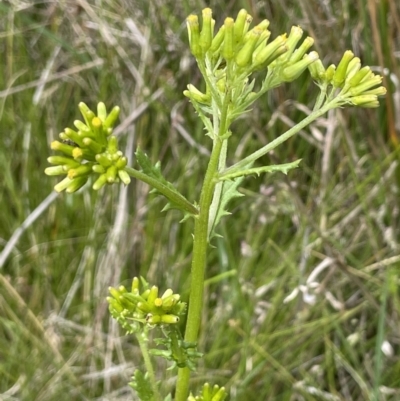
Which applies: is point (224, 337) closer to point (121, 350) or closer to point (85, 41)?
point (121, 350)

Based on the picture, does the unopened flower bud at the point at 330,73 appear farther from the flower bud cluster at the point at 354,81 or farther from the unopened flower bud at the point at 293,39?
the unopened flower bud at the point at 293,39

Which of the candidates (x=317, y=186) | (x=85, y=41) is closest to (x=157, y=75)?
(x=85, y=41)

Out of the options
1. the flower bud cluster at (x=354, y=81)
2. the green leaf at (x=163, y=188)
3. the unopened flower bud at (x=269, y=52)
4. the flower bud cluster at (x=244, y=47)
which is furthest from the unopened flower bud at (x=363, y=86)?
the green leaf at (x=163, y=188)

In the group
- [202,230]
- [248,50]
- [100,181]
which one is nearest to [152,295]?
[202,230]

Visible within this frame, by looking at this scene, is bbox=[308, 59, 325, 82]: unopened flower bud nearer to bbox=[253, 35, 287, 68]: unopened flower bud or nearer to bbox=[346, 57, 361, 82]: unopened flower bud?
bbox=[346, 57, 361, 82]: unopened flower bud

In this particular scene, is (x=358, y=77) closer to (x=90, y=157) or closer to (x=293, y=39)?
(x=293, y=39)

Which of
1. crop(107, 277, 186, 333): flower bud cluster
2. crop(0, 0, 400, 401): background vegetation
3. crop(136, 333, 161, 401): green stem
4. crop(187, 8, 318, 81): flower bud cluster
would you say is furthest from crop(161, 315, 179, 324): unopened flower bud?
crop(0, 0, 400, 401): background vegetation
